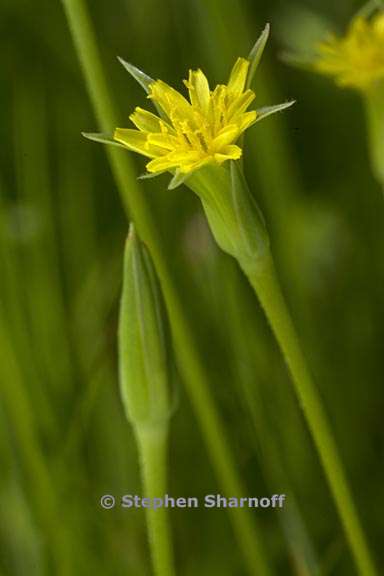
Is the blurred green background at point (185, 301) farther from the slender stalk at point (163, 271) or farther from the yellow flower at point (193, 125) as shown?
the yellow flower at point (193, 125)

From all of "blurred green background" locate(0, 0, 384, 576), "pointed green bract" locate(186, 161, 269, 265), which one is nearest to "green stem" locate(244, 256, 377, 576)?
"pointed green bract" locate(186, 161, 269, 265)

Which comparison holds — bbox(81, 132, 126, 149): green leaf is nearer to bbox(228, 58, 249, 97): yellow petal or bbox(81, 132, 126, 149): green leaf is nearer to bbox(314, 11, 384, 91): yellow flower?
bbox(228, 58, 249, 97): yellow petal

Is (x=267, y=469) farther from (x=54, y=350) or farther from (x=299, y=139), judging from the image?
(x=299, y=139)

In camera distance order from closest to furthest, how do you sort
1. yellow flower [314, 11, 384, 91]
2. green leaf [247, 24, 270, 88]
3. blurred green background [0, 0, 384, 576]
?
1. green leaf [247, 24, 270, 88]
2. yellow flower [314, 11, 384, 91]
3. blurred green background [0, 0, 384, 576]

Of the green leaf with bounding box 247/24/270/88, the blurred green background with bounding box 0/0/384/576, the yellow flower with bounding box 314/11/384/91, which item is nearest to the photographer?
the green leaf with bounding box 247/24/270/88

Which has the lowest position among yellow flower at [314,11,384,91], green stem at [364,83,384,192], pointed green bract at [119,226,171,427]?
pointed green bract at [119,226,171,427]

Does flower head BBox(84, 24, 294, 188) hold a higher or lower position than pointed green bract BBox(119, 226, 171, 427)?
higher

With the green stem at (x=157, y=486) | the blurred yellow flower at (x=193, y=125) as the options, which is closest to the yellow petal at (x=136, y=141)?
the blurred yellow flower at (x=193, y=125)
